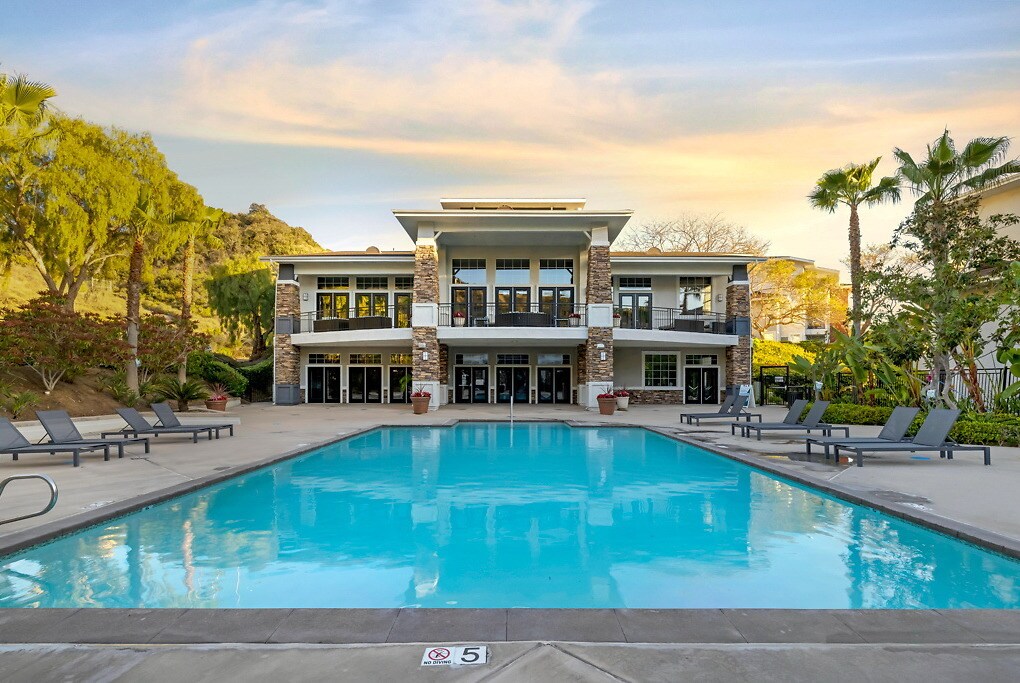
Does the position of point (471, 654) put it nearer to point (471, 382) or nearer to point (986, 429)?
point (986, 429)

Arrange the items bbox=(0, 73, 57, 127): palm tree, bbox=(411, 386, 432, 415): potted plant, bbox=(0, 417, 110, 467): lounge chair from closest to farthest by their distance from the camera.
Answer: bbox=(0, 417, 110, 467): lounge chair
bbox=(0, 73, 57, 127): palm tree
bbox=(411, 386, 432, 415): potted plant

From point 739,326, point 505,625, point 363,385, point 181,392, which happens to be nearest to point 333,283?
point 363,385

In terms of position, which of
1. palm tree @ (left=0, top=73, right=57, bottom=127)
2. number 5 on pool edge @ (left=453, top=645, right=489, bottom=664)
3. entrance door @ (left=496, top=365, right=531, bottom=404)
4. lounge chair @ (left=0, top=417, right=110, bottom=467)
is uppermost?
palm tree @ (left=0, top=73, right=57, bottom=127)

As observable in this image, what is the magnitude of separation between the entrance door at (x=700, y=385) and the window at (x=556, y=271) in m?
7.14

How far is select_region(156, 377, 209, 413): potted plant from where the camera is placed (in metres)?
22.5

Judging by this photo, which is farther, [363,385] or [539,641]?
[363,385]

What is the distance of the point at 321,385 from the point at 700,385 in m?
18.0

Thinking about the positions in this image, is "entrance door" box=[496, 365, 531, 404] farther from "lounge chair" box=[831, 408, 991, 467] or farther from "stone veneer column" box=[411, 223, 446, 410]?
"lounge chair" box=[831, 408, 991, 467]

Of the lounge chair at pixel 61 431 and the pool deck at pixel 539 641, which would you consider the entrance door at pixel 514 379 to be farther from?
the pool deck at pixel 539 641

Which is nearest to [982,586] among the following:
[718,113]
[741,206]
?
[718,113]

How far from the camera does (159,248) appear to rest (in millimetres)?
23344

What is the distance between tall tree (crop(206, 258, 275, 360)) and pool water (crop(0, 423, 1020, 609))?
2707cm

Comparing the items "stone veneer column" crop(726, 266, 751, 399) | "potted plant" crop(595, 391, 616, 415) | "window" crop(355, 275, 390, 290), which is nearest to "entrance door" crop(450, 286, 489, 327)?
"window" crop(355, 275, 390, 290)

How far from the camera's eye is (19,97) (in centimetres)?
1816
